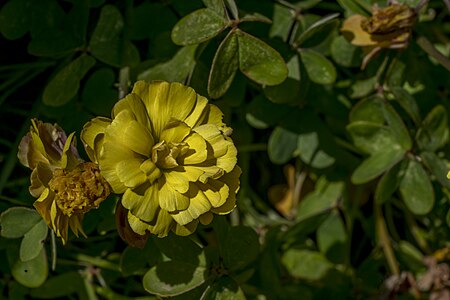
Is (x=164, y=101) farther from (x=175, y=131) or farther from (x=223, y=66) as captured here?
(x=223, y=66)

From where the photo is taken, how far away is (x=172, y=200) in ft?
3.90

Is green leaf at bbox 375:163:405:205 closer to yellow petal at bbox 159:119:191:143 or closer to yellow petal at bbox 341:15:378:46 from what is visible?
yellow petal at bbox 341:15:378:46

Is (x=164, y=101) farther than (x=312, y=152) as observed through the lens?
No

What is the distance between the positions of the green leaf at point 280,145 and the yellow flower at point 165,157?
507 millimetres

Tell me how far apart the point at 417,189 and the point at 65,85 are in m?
0.74

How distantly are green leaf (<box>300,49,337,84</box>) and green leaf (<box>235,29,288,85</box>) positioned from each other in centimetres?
17

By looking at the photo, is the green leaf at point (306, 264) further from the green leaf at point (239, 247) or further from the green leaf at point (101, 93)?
the green leaf at point (101, 93)

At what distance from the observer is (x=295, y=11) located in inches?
66.2

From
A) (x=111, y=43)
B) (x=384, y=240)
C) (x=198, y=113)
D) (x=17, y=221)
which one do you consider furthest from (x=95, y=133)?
(x=384, y=240)

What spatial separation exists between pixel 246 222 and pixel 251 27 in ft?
1.66

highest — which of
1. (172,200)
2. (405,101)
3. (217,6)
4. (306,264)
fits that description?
(217,6)

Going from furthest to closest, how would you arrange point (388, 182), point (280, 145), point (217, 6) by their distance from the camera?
point (280, 145) → point (388, 182) → point (217, 6)

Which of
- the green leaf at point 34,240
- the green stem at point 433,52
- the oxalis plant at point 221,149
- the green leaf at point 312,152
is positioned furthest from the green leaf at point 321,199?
the green leaf at point 34,240

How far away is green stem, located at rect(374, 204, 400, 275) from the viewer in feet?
6.18
